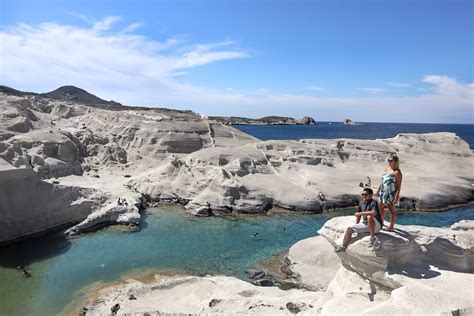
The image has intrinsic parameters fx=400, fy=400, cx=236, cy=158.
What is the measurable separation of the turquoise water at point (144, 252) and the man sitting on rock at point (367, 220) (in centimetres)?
876

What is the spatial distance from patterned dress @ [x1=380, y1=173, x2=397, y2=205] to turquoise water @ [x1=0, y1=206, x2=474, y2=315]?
9780mm

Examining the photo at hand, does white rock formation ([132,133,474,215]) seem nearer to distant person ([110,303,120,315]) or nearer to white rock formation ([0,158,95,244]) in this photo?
white rock formation ([0,158,95,244])

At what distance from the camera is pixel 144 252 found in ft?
74.4

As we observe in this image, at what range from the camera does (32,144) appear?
36344 millimetres

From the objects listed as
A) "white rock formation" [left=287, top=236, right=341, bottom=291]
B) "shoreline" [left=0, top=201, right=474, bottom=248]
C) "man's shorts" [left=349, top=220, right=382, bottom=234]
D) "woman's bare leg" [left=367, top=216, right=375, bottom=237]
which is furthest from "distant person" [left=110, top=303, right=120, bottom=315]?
"shoreline" [left=0, top=201, right=474, bottom=248]

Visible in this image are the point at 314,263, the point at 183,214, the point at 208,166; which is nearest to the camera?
the point at 314,263

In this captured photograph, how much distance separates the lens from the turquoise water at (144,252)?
60.0 ft

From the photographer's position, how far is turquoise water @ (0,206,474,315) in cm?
1828

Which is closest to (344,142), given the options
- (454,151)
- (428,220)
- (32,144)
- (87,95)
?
(454,151)

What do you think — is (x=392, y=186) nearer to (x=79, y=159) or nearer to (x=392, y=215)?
(x=392, y=215)

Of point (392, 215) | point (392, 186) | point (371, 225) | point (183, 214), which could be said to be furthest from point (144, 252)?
point (392, 186)

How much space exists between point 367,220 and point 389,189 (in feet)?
3.82

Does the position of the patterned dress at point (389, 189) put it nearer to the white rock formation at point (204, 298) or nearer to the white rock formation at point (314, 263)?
the white rock formation at point (204, 298)

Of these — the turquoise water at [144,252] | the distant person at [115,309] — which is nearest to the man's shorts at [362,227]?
the turquoise water at [144,252]
